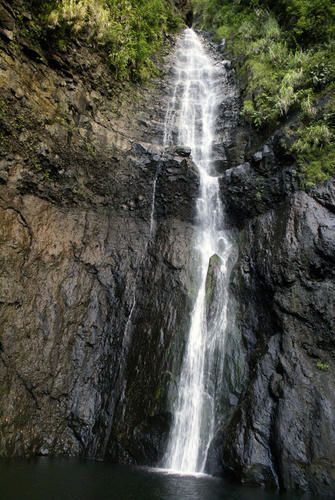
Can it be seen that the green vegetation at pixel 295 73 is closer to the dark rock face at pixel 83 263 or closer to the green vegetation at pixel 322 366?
the dark rock face at pixel 83 263

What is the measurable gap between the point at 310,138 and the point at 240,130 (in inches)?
141

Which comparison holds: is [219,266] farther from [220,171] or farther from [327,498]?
[327,498]

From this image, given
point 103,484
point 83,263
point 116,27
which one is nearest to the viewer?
point 103,484

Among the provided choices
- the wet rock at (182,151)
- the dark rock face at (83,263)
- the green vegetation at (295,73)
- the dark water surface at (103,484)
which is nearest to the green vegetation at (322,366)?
the dark water surface at (103,484)

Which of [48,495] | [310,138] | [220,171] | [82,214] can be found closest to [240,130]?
[220,171]

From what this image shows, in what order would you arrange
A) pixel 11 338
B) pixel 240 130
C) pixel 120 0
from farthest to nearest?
pixel 120 0 < pixel 240 130 < pixel 11 338

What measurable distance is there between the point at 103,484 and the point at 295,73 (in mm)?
12561

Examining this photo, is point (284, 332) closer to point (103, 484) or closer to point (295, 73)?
point (103, 484)

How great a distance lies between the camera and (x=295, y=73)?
469 inches

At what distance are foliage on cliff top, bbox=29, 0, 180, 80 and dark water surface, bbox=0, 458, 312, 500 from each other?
456 inches

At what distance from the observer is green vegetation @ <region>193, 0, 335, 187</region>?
1041cm

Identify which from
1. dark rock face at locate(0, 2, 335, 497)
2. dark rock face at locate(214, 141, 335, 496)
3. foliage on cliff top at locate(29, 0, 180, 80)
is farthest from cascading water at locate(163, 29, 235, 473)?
foliage on cliff top at locate(29, 0, 180, 80)

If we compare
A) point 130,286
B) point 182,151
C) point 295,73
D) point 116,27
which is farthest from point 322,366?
point 116,27

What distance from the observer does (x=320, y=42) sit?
42.2 feet
